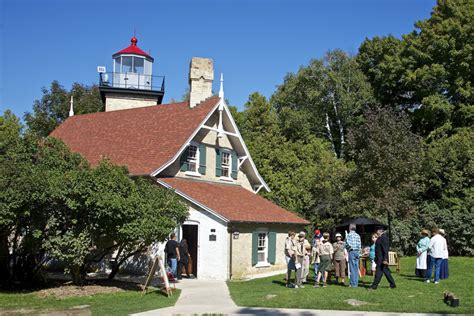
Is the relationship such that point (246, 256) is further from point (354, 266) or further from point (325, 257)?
point (354, 266)

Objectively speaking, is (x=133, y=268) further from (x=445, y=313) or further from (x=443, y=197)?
(x=443, y=197)

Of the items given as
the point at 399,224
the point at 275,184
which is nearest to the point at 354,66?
the point at 275,184

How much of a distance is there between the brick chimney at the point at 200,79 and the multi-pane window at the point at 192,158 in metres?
3.06

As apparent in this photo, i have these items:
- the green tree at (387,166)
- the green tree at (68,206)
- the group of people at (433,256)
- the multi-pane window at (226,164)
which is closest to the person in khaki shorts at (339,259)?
the group of people at (433,256)

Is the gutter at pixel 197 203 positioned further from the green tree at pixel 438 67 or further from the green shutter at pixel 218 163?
the green tree at pixel 438 67

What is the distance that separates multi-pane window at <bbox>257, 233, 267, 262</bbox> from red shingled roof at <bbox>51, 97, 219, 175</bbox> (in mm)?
5173

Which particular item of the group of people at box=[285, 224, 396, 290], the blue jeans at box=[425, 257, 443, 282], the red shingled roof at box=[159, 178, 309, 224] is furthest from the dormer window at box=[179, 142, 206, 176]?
the blue jeans at box=[425, 257, 443, 282]

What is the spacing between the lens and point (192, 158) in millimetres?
24484

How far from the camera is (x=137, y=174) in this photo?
21.9 m

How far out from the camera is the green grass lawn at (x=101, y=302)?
12.7 metres

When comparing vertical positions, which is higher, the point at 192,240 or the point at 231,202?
the point at 231,202

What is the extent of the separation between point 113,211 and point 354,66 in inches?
1225

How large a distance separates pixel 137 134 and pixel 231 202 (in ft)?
20.8

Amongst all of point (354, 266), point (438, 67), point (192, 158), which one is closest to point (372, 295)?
point (354, 266)
